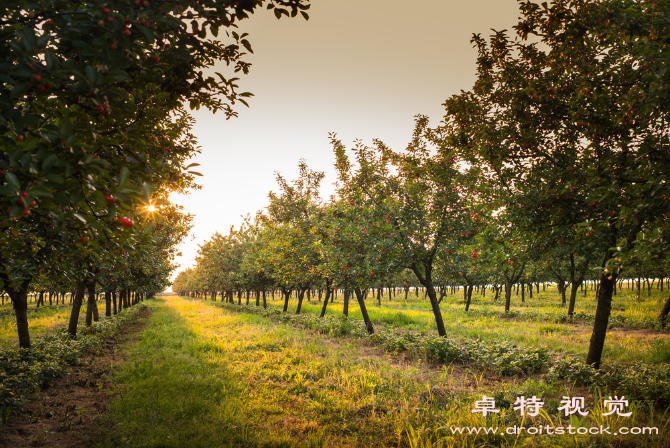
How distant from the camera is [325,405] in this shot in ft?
22.5

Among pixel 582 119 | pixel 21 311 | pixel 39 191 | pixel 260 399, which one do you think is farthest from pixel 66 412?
pixel 582 119

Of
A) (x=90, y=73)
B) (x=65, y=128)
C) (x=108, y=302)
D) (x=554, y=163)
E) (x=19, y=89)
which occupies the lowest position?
(x=108, y=302)

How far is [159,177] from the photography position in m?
3.30

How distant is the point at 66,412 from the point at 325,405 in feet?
19.3

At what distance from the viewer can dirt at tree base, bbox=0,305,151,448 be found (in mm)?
5680

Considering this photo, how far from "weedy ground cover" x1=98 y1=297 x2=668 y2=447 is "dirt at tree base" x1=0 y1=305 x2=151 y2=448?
1.44 ft

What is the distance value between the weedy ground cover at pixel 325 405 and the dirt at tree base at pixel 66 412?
1.44ft

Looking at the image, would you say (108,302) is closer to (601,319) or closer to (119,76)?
(119,76)

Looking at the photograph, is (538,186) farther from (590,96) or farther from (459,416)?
(459,416)

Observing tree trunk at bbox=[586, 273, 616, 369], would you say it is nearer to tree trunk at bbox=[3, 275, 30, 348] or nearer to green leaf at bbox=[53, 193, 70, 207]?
green leaf at bbox=[53, 193, 70, 207]

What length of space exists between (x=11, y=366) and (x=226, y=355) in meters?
5.75

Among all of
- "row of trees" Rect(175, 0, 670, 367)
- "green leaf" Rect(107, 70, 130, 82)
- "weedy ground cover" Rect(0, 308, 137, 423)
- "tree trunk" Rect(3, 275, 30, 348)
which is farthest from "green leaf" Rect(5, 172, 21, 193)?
"tree trunk" Rect(3, 275, 30, 348)

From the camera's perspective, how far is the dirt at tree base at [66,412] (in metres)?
5.68

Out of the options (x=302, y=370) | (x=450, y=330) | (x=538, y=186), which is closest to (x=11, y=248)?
(x=302, y=370)
